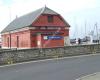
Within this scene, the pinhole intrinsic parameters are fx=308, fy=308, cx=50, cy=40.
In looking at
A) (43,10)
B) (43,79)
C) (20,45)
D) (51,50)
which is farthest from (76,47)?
(20,45)

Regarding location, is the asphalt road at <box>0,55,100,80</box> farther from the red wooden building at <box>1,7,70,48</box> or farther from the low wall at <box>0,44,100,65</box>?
the red wooden building at <box>1,7,70,48</box>

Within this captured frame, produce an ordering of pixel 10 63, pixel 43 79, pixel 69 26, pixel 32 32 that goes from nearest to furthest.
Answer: pixel 43 79 → pixel 10 63 → pixel 32 32 → pixel 69 26

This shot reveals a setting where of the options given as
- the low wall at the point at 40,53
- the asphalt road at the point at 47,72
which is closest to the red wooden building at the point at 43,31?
the low wall at the point at 40,53

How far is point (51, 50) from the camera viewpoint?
35000 mm

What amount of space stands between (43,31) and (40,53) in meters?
27.5

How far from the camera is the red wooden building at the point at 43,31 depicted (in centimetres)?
5925

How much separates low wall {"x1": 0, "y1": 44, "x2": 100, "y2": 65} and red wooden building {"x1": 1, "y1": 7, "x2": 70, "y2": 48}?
61.0ft

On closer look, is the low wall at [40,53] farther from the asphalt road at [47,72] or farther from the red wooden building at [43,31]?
the red wooden building at [43,31]

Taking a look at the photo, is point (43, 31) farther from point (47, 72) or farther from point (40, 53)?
point (47, 72)

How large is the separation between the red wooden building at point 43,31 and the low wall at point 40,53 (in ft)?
61.0

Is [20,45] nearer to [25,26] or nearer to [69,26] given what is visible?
[25,26]

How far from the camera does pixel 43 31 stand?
6091 centimetres

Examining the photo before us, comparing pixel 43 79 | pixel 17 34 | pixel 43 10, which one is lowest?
pixel 43 79

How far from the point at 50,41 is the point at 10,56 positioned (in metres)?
29.7
